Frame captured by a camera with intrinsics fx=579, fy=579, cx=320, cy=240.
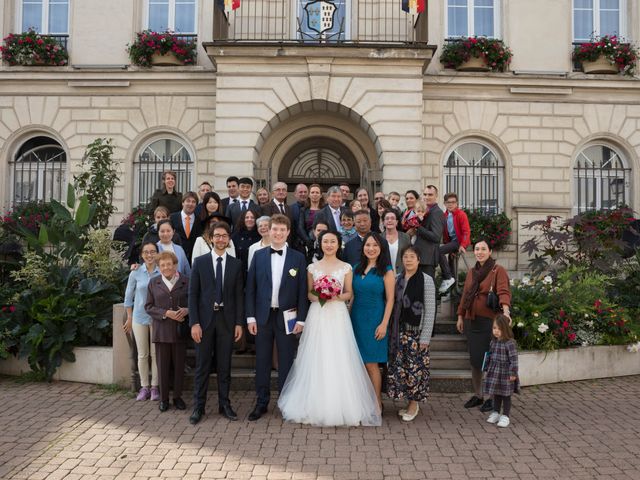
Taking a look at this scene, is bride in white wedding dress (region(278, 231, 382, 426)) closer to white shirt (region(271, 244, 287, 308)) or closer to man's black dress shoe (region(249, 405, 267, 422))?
man's black dress shoe (region(249, 405, 267, 422))

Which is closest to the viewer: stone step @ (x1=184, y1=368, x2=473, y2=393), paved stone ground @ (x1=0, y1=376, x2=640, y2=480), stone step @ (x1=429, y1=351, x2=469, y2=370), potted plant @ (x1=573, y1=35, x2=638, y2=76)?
paved stone ground @ (x1=0, y1=376, x2=640, y2=480)

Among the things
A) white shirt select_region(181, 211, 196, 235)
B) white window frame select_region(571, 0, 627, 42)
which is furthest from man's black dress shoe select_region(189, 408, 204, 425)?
white window frame select_region(571, 0, 627, 42)

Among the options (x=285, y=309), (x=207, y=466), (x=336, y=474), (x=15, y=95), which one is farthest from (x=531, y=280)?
(x=15, y=95)

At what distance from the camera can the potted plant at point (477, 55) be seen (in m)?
13.7

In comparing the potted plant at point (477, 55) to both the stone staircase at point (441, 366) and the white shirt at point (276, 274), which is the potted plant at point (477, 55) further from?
the white shirt at point (276, 274)

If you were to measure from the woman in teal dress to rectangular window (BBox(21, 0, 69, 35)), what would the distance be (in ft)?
39.1

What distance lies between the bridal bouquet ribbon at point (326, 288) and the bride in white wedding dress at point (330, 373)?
6 cm

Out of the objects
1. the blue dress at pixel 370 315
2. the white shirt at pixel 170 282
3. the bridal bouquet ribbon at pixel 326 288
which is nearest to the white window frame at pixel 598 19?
the blue dress at pixel 370 315

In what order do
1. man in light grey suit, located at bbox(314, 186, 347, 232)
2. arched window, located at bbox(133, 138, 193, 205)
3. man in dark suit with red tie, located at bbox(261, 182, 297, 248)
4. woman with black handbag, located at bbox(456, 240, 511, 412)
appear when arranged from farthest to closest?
arched window, located at bbox(133, 138, 193, 205)
man in light grey suit, located at bbox(314, 186, 347, 232)
man in dark suit with red tie, located at bbox(261, 182, 297, 248)
woman with black handbag, located at bbox(456, 240, 511, 412)

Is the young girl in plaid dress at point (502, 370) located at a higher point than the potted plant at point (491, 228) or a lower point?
lower

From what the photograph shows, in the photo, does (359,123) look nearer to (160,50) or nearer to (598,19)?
(160,50)

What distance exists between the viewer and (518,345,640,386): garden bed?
786 cm

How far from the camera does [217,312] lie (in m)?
6.19

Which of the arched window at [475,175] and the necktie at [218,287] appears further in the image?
the arched window at [475,175]
